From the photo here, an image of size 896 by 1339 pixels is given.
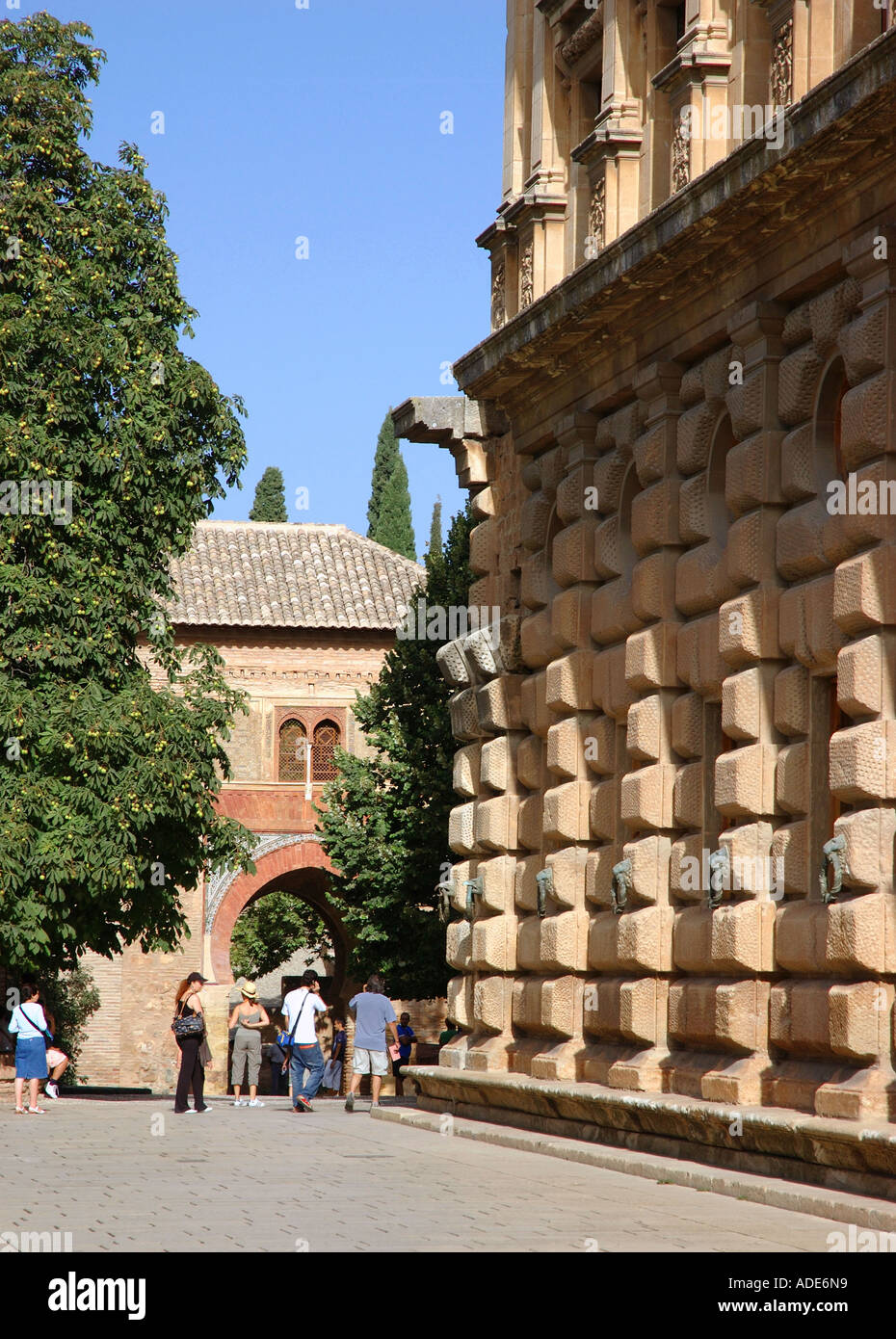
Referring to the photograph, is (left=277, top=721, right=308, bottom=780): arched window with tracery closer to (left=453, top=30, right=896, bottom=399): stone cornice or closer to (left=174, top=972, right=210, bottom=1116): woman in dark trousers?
(left=174, top=972, right=210, bottom=1116): woman in dark trousers

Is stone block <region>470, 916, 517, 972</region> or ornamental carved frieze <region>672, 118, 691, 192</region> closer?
ornamental carved frieze <region>672, 118, 691, 192</region>

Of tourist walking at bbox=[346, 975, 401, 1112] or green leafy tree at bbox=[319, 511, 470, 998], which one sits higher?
green leafy tree at bbox=[319, 511, 470, 998]

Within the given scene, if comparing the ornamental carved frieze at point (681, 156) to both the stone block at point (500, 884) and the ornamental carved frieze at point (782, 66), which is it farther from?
the stone block at point (500, 884)

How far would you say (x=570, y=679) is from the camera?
58.3ft

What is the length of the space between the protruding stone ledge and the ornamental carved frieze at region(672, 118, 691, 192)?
6.86m

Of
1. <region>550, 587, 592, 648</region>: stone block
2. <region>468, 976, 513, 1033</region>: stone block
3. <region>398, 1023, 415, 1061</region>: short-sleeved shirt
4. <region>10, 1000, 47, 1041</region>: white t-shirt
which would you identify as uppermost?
<region>550, 587, 592, 648</region>: stone block

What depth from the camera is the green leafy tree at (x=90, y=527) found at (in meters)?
23.4

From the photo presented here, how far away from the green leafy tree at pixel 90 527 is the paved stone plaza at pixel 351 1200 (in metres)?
6.30

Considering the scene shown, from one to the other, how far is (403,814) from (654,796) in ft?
66.9

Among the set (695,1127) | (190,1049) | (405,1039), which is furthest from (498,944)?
(405,1039)

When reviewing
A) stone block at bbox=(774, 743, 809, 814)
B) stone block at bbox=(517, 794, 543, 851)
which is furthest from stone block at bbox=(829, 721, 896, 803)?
stone block at bbox=(517, 794, 543, 851)

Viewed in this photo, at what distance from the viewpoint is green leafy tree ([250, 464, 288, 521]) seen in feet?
233

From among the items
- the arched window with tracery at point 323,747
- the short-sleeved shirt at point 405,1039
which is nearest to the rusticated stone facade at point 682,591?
the short-sleeved shirt at point 405,1039
